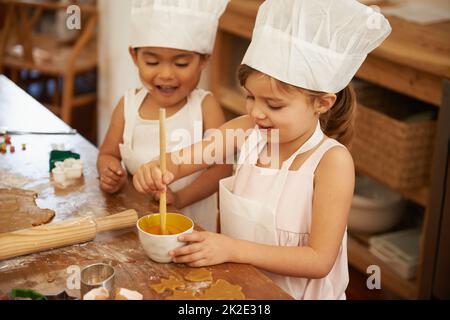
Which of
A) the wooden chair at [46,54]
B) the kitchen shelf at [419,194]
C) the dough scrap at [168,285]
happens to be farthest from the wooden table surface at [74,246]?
the wooden chair at [46,54]

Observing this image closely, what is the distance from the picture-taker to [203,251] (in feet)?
3.68

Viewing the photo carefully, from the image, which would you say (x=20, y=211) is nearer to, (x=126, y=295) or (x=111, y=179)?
(x=111, y=179)

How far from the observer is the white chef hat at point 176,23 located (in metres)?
1.54

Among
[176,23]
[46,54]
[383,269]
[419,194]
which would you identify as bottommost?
[383,269]

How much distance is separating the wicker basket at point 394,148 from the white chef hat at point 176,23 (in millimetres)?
931

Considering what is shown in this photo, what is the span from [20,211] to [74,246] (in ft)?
0.69

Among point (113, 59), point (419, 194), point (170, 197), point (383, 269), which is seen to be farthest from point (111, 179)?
point (113, 59)

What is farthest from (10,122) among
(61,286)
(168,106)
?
(61,286)

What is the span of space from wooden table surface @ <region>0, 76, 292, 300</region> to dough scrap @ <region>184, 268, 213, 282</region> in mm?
12

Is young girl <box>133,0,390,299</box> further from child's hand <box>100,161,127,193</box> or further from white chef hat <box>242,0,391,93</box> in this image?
child's hand <box>100,161,127,193</box>

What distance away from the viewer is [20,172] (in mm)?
1565

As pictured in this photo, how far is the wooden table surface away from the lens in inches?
42.7

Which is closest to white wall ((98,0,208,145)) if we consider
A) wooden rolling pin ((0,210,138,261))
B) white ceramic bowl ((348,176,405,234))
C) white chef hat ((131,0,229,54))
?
white ceramic bowl ((348,176,405,234))
